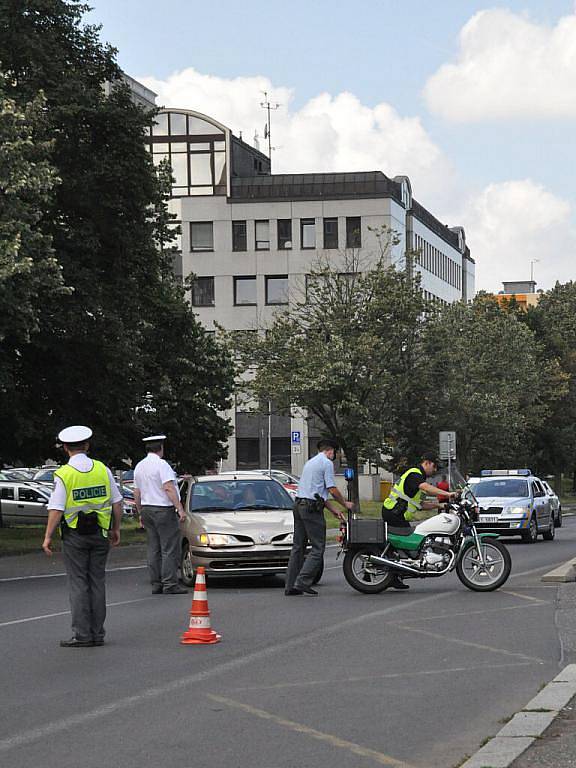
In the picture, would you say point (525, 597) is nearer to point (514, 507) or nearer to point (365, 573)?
point (365, 573)

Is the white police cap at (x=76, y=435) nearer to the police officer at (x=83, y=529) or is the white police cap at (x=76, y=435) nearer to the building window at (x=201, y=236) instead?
the police officer at (x=83, y=529)

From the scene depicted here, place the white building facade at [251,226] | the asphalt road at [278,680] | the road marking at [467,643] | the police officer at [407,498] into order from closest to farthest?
the asphalt road at [278,680] < the road marking at [467,643] < the police officer at [407,498] < the white building facade at [251,226]

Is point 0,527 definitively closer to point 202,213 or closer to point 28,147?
point 28,147

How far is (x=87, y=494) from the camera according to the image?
12602mm

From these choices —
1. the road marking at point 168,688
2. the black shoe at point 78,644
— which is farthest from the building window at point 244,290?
the black shoe at point 78,644

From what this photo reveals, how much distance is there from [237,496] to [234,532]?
1.51 meters

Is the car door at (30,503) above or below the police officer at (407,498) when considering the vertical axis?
above

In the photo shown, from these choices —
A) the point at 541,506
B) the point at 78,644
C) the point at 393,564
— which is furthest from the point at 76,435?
the point at 541,506

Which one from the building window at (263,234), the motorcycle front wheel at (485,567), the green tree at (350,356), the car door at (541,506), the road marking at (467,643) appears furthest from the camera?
the building window at (263,234)

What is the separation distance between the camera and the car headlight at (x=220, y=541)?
18.6 m

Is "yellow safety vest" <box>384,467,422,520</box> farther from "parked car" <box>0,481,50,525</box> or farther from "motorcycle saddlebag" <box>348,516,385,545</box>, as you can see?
"parked car" <box>0,481,50,525</box>

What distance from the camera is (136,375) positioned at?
3152 cm

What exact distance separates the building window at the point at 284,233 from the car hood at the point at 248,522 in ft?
211

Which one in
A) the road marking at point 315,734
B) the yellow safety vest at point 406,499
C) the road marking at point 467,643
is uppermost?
the yellow safety vest at point 406,499
